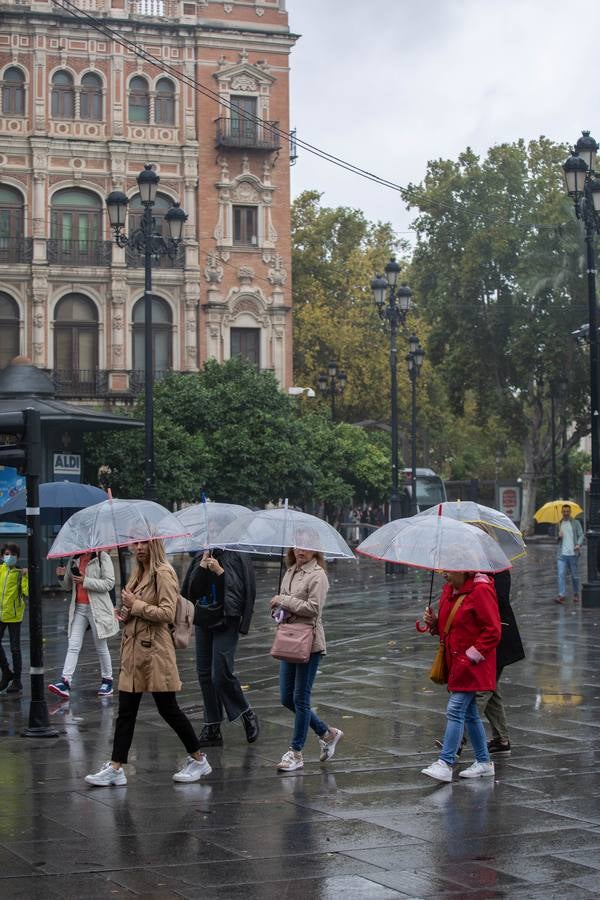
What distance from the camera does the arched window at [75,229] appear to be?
155 ft

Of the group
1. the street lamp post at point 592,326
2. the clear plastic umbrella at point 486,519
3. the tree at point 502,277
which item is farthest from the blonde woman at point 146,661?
the tree at point 502,277

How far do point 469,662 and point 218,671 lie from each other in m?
2.27

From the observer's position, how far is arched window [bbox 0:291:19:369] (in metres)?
46.8

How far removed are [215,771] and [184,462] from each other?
87.6ft

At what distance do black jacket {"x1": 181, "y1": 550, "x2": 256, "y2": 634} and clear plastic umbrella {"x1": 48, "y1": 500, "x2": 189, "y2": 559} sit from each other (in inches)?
22.8

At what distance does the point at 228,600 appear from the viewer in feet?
35.3

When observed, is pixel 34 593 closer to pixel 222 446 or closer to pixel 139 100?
pixel 222 446

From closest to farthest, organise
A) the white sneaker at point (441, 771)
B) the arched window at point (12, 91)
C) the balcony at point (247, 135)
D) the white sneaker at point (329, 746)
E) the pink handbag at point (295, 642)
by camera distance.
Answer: the white sneaker at point (441, 771) → the pink handbag at point (295, 642) → the white sneaker at point (329, 746) → the arched window at point (12, 91) → the balcony at point (247, 135)

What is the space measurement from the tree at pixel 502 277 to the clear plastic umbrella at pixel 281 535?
50.9 metres

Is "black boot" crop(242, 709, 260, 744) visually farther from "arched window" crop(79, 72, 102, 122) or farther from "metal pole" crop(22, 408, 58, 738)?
"arched window" crop(79, 72, 102, 122)

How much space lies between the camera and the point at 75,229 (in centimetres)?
4731

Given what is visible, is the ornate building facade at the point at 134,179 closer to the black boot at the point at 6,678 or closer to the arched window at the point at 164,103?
the arched window at the point at 164,103

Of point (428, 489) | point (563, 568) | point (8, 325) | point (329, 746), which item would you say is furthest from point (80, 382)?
point (329, 746)

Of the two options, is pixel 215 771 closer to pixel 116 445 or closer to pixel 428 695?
pixel 428 695
